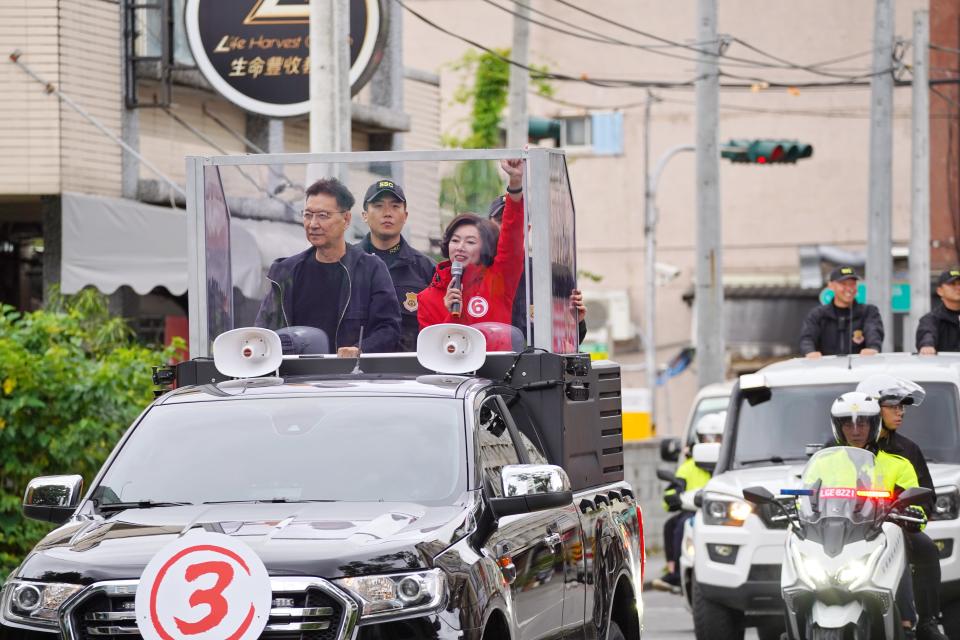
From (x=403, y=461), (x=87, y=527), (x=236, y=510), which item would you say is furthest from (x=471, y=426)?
(x=87, y=527)

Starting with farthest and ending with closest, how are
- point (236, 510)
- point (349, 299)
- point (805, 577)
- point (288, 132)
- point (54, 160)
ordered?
1. point (288, 132)
2. point (54, 160)
3. point (349, 299)
4. point (805, 577)
5. point (236, 510)

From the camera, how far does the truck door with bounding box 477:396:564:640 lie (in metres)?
7.25

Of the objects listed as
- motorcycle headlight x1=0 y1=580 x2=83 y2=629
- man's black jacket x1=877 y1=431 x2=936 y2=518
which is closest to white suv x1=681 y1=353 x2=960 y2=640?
man's black jacket x1=877 y1=431 x2=936 y2=518

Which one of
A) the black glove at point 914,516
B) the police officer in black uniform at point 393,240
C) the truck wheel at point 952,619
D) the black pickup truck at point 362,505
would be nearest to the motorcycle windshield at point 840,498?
the black glove at point 914,516

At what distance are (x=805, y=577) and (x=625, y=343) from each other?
122 feet

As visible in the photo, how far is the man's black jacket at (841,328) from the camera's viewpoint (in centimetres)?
1544

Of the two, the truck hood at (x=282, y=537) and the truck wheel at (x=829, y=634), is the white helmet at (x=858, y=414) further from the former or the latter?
the truck hood at (x=282, y=537)

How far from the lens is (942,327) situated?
15.2m

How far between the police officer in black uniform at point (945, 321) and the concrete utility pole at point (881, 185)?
1251cm

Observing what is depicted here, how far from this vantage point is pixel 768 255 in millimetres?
45281

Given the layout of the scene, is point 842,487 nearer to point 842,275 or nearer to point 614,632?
point 614,632

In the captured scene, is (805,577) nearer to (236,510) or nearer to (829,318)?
(236,510)

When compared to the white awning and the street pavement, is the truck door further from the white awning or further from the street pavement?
the white awning

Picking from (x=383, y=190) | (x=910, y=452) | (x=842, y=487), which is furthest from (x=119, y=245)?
(x=842, y=487)
